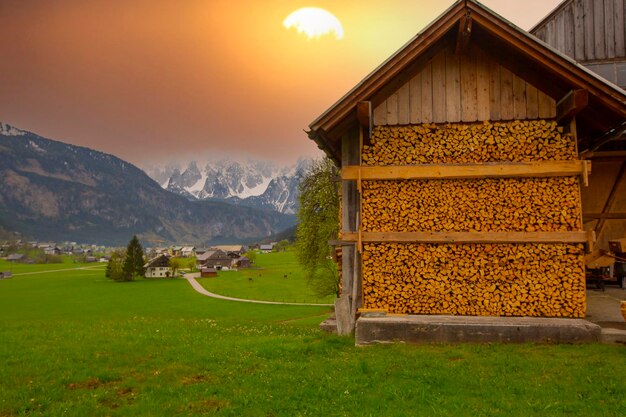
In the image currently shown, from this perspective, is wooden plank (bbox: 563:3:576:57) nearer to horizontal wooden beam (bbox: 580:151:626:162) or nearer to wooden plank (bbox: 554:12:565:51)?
wooden plank (bbox: 554:12:565:51)

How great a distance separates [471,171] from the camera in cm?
1335

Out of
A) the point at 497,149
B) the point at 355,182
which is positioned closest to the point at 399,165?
the point at 355,182

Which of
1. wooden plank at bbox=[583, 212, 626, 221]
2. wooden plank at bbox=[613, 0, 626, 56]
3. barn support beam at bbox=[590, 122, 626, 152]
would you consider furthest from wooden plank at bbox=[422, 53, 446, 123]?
wooden plank at bbox=[613, 0, 626, 56]

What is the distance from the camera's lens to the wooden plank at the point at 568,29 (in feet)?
71.9

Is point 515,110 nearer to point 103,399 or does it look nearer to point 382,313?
point 382,313

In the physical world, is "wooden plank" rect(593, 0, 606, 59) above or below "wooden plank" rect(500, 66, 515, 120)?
above

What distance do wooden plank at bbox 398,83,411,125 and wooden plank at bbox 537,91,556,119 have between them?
373cm

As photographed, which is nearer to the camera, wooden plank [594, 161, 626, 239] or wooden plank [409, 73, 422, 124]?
wooden plank [409, 73, 422, 124]

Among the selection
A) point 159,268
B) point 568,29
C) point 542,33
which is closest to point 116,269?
point 159,268

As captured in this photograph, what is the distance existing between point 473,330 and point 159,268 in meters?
135

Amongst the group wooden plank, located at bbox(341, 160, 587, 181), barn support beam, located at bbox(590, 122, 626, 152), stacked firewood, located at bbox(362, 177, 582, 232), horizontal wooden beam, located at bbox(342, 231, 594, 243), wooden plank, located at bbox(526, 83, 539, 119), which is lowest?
horizontal wooden beam, located at bbox(342, 231, 594, 243)

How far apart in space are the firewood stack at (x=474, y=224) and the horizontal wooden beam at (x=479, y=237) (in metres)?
0.20

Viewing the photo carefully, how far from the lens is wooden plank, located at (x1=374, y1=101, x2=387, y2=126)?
1422cm

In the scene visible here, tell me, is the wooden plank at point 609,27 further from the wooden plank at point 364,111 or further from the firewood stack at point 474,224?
the wooden plank at point 364,111
